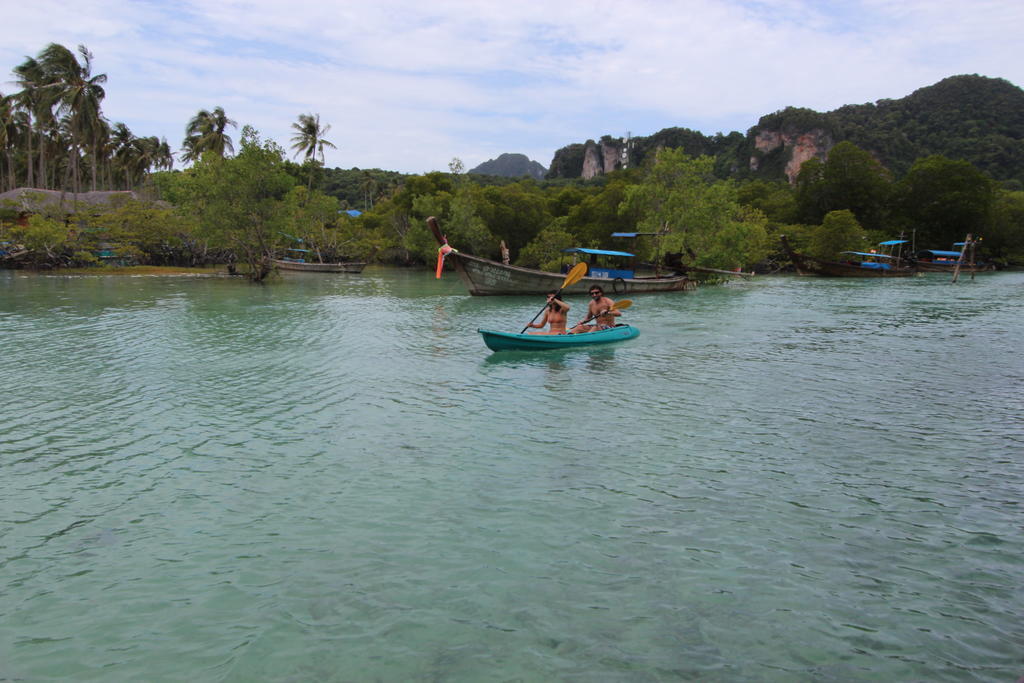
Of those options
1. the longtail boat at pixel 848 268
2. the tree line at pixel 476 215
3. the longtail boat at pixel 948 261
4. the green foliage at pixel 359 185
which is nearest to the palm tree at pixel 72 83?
the tree line at pixel 476 215

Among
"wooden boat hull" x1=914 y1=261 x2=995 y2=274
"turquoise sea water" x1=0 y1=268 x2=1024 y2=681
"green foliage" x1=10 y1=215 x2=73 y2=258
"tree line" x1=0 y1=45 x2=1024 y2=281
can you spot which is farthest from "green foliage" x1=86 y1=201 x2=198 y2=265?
"wooden boat hull" x1=914 y1=261 x2=995 y2=274

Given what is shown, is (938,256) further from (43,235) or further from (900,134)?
(43,235)

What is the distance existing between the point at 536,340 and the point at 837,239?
59725mm

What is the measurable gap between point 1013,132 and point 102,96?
154 m

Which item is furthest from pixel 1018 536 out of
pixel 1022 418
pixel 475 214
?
pixel 475 214

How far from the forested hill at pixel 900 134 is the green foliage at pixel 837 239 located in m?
61.8

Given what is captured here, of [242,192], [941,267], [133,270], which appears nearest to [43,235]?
[133,270]

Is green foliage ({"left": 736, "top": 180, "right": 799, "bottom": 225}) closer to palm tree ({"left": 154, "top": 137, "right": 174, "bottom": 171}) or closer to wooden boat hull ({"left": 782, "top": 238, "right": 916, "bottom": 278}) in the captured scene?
wooden boat hull ({"left": 782, "top": 238, "right": 916, "bottom": 278})

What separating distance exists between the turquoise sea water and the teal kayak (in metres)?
0.56

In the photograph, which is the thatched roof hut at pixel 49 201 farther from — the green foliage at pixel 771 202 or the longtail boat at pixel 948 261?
the longtail boat at pixel 948 261

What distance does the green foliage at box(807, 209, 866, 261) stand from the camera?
65.6 meters

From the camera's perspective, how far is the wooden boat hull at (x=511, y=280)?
3428 cm

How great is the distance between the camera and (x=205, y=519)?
23.1 feet

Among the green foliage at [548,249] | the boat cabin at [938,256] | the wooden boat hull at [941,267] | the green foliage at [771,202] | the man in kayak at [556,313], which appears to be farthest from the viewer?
the green foliage at [771,202]
